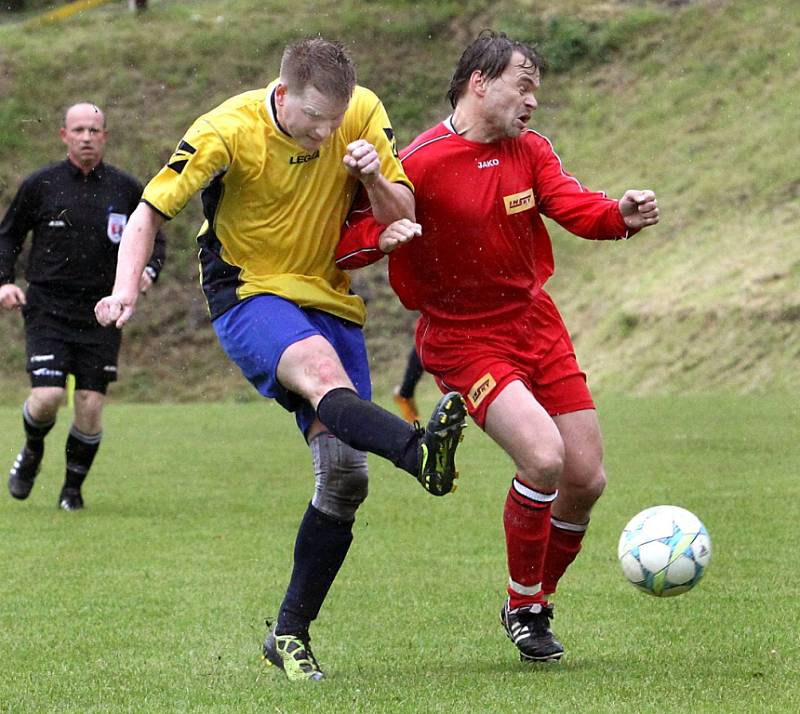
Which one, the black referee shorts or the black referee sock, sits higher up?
the black referee sock

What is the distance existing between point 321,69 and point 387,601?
2.75 m

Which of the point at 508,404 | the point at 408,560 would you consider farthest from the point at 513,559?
the point at 408,560

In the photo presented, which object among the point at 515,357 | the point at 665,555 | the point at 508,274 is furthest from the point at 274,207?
the point at 665,555

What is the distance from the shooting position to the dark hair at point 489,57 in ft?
18.7

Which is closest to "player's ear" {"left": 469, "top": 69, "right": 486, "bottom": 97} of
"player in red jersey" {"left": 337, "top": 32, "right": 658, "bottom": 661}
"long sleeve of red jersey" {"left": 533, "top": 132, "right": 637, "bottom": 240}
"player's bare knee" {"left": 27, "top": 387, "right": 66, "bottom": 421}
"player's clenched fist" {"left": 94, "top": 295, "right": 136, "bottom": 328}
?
"player in red jersey" {"left": 337, "top": 32, "right": 658, "bottom": 661}

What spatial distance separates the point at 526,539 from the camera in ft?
18.2

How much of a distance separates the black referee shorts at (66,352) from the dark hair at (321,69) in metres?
4.98

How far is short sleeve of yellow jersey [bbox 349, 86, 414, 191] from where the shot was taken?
5.46 meters

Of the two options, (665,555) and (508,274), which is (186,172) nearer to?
(508,274)

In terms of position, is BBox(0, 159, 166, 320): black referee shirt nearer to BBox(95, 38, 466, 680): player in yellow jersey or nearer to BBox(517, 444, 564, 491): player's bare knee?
BBox(95, 38, 466, 680): player in yellow jersey

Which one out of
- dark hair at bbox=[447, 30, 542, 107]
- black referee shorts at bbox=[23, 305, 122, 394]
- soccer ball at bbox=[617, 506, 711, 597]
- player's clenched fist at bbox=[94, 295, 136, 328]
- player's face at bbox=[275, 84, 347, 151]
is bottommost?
black referee shorts at bbox=[23, 305, 122, 394]

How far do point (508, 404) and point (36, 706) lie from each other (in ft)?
6.44

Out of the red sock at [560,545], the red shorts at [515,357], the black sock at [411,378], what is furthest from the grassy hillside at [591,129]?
the red shorts at [515,357]

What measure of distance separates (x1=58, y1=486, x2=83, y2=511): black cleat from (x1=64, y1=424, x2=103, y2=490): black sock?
0.25 ft
